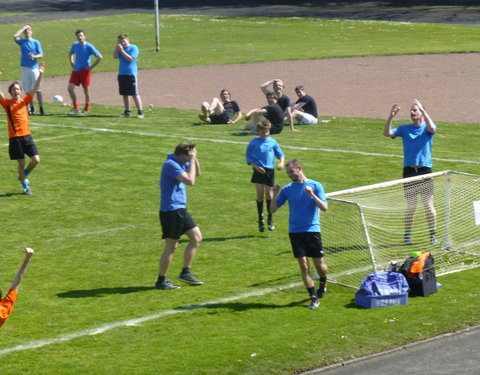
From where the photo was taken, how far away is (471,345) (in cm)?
1229

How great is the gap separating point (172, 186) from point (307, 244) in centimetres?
220

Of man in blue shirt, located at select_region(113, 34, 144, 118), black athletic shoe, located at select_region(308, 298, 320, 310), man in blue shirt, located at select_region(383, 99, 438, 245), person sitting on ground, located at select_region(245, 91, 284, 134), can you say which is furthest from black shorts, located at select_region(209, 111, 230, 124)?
black athletic shoe, located at select_region(308, 298, 320, 310)

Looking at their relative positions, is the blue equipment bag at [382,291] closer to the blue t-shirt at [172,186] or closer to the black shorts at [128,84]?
the blue t-shirt at [172,186]

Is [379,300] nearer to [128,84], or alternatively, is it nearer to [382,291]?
[382,291]

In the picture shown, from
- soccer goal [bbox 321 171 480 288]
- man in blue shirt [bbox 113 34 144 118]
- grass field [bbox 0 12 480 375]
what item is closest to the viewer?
grass field [bbox 0 12 480 375]

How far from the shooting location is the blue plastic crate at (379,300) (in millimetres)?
13652

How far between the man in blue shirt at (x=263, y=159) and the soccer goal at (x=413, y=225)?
48.0 inches

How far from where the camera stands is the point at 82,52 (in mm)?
29484

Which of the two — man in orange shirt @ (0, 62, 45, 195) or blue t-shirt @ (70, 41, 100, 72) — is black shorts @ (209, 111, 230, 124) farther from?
man in orange shirt @ (0, 62, 45, 195)

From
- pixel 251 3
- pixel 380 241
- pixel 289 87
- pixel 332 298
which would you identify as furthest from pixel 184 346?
pixel 251 3

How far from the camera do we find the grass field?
12070mm

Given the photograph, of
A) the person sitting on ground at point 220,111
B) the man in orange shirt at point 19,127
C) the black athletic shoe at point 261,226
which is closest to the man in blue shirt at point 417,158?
the black athletic shoe at point 261,226

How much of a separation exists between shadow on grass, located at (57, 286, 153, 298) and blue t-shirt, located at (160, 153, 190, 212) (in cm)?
127

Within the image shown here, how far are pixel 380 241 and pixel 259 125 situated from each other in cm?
296
